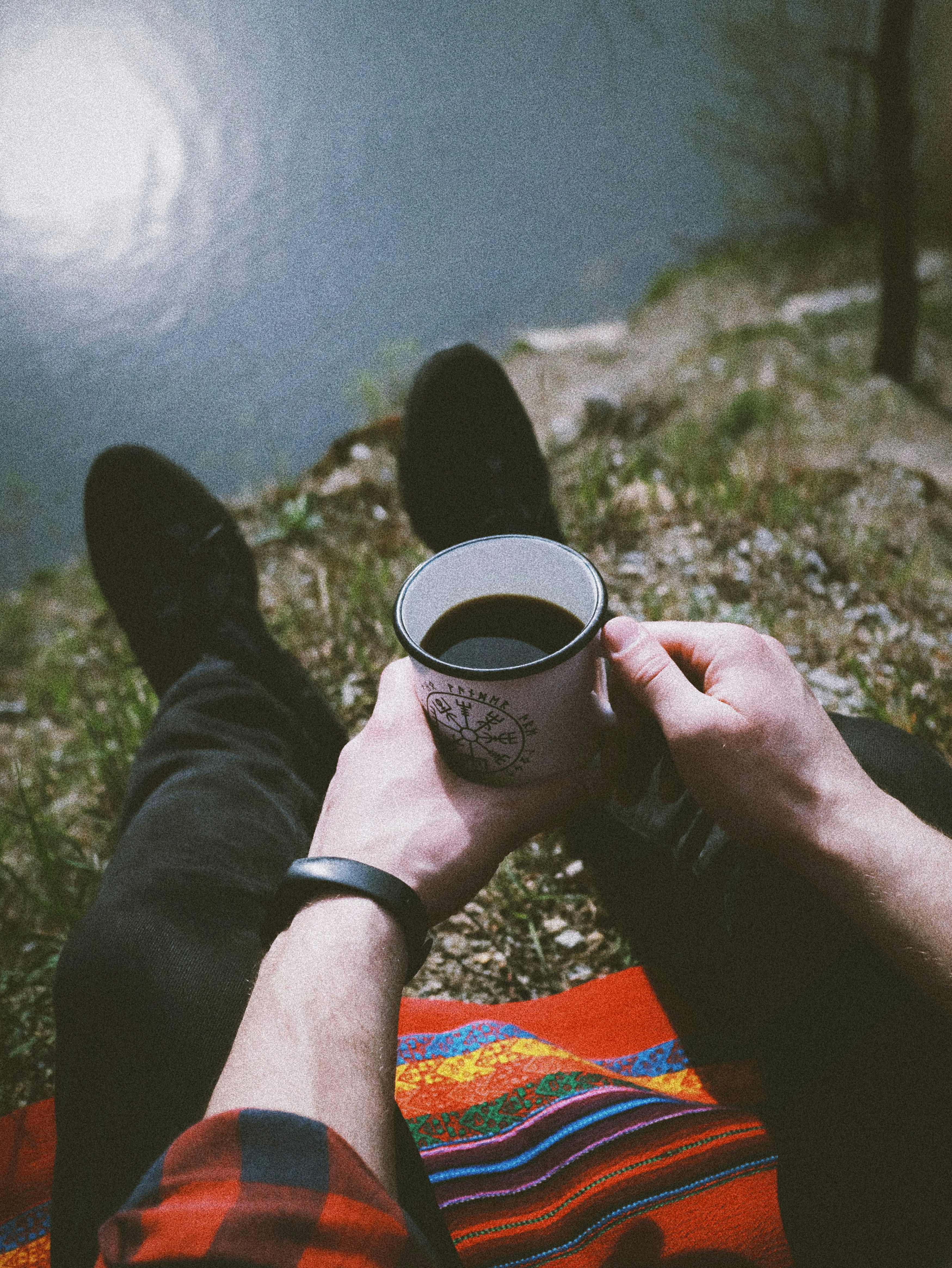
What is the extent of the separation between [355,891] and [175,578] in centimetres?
126

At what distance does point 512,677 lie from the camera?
2.49 feet

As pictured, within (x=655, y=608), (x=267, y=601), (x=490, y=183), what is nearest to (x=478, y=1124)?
(x=655, y=608)

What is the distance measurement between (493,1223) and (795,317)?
14.0ft

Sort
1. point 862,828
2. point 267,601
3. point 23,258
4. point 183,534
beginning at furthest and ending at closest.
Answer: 1. point 23,258
2. point 267,601
3. point 183,534
4. point 862,828

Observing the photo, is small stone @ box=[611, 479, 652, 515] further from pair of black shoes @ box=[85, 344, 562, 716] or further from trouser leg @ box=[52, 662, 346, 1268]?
trouser leg @ box=[52, 662, 346, 1268]

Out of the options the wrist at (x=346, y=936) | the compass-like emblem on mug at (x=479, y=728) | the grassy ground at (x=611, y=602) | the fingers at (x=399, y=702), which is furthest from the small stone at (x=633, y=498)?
the wrist at (x=346, y=936)

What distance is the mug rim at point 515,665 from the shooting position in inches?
29.9

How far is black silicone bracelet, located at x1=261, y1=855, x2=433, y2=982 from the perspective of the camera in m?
0.91

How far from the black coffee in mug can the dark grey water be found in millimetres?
2459

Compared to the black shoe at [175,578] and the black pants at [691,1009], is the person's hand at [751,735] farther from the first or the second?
the black shoe at [175,578]

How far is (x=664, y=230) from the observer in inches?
173

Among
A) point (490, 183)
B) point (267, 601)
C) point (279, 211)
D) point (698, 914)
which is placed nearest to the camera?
point (698, 914)

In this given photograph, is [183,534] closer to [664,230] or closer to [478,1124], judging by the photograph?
[478,1124]

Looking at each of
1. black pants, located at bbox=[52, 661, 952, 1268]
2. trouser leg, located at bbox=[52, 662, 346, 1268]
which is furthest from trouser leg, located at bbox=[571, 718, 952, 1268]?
trouser leg, located at bbox=[52, 662, 346, 1268]
